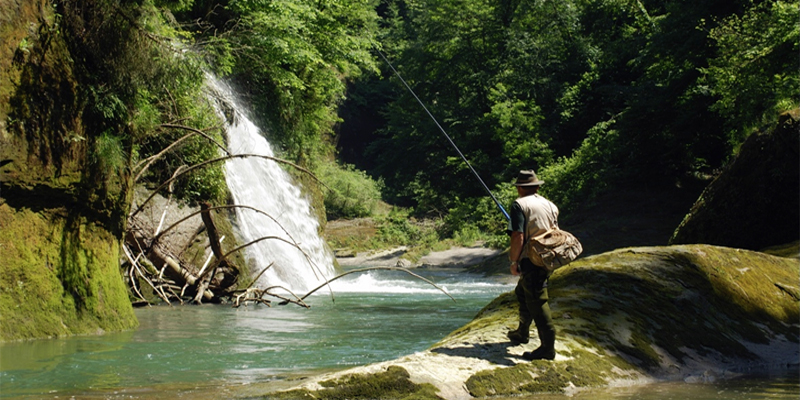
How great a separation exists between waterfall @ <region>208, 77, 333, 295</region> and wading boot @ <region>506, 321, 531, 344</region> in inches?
366

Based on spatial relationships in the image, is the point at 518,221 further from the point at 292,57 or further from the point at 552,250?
the point at 292,57

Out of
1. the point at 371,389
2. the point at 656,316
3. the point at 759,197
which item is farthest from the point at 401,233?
the point at 371,389

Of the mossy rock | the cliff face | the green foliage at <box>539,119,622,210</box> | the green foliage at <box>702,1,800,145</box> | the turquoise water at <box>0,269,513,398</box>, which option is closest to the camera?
the mossy rock

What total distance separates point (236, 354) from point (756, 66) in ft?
49.5

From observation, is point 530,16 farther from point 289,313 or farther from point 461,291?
point 289,313

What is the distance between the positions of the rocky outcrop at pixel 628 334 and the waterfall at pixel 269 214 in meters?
8.43

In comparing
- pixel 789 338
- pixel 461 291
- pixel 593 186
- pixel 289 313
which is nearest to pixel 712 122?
pixel 593 186

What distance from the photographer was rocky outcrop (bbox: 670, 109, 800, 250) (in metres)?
10.3

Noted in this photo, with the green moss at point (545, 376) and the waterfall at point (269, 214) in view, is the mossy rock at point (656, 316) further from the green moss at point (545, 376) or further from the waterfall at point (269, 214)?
the waterfall at point (269, 214)

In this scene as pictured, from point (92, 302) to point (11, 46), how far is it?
278 centimetres

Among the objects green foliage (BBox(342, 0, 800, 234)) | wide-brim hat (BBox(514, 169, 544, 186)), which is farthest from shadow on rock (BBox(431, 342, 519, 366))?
green foliage (BBox(342, 0, 800, 234))

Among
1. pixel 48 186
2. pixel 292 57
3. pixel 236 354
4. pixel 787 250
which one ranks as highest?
pixel 292 57

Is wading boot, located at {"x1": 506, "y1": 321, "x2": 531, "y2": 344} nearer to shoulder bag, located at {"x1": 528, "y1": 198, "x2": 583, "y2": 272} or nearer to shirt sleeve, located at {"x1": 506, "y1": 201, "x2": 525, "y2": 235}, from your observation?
shoulder bag, located at {"x1": 528, "y1": 198, "x2": 583, "y2": 272}

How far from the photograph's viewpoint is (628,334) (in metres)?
6.41
